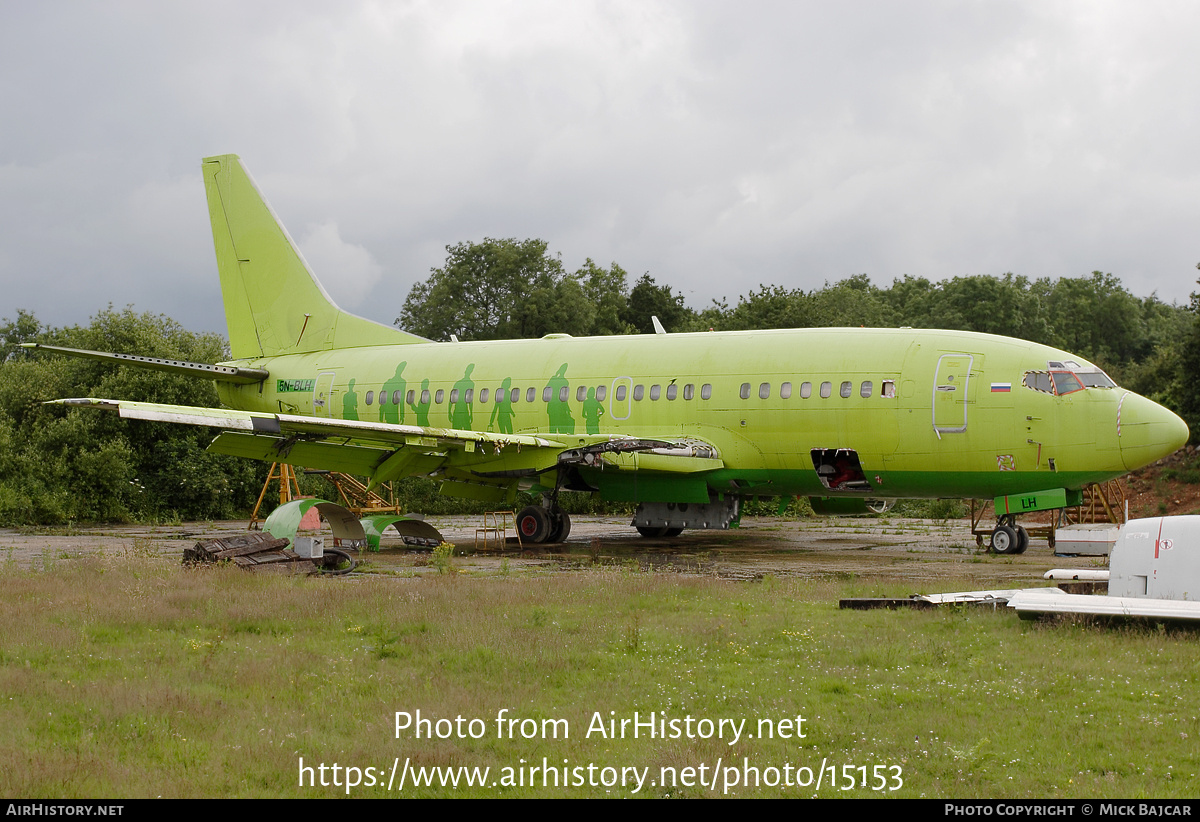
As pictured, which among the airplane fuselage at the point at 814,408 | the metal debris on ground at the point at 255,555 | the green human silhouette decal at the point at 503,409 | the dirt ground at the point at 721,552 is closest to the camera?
the metal debris on ground at the point at 255,555

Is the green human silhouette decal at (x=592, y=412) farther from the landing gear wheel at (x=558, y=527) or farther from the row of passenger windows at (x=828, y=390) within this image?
the row of passenger windows at (x=828, y=390)

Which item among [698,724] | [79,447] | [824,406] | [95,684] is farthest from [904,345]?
[79,447]

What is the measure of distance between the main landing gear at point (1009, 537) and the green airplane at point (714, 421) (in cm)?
4

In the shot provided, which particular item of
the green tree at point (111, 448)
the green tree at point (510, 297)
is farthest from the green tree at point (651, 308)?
the green tree at point (111, 448)

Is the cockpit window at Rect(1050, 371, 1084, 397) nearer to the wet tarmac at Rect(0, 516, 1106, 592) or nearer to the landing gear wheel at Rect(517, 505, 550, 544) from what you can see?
the wet tarmac at Rect(0, 516, 1106, 592)

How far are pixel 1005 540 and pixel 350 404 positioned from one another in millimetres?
16969

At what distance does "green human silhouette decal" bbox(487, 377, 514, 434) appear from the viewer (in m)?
24.8

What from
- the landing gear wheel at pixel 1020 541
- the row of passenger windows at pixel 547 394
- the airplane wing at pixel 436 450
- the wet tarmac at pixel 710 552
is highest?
the row of passenger windows at pixel 547 394

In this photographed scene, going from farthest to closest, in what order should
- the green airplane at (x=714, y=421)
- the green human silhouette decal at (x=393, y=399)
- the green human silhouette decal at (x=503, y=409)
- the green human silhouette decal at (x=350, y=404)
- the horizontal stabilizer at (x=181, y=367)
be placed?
the green human silhouette decal at (x=350, y=404) < the green human silhouette decal at (x=393, y=399) < the green human silhouette decal at (x=503, y=409) < the horizontal stabilizer at (x=181, y=367) < the green airplane at (x=714, y=421)

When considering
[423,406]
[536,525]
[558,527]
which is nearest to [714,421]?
[558,527]

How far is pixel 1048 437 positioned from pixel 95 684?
1633 cm

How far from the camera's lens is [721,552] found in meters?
22.7

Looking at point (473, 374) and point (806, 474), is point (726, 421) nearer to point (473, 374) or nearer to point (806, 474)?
point (806, 474)

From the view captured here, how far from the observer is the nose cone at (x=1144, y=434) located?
59.9 feet
